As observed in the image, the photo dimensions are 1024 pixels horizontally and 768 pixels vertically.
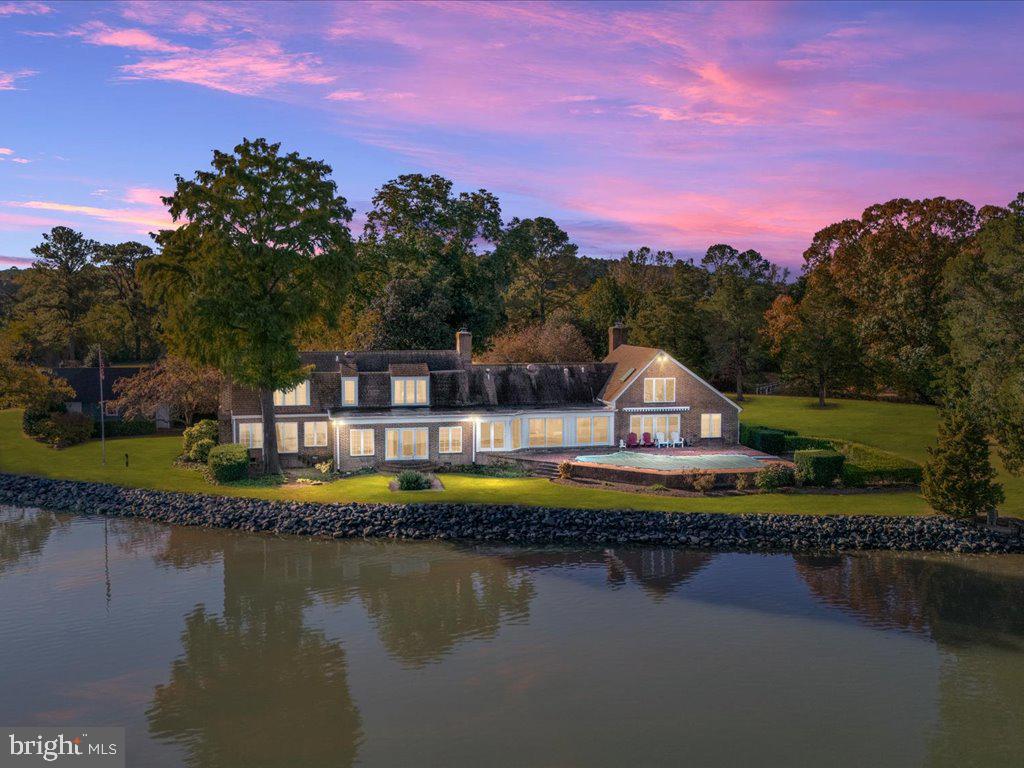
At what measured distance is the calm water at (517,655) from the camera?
16328 mm

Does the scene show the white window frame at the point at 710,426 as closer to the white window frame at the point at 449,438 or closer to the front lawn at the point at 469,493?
the front lawn at the point at 469,493

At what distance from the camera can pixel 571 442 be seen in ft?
143

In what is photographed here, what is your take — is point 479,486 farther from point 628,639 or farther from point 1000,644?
point 1000,644

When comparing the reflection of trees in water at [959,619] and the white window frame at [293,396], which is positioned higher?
the white window frame at [293,396]

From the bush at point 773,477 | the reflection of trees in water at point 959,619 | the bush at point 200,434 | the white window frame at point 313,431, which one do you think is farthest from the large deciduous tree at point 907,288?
the bush at point 200,434

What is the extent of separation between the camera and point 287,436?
41.2 m

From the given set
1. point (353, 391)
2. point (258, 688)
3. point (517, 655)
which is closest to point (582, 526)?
point (517, 655)

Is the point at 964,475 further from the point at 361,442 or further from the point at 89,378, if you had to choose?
the point at 89,378

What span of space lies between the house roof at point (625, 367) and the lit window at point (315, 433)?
15.4 metres

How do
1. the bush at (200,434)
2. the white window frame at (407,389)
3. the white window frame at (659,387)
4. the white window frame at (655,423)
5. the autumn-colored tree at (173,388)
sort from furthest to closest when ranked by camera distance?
the autumn-colored tree at (173,388) < the white window frame at (655,423) < the white window frame at (659,387) < the bush at (200,434) < the white window frame at (407,389)

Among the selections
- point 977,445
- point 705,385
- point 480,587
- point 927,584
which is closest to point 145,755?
point 480,587

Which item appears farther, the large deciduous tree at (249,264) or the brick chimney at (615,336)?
the brick chimney at (615,336)

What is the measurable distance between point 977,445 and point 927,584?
773 cm

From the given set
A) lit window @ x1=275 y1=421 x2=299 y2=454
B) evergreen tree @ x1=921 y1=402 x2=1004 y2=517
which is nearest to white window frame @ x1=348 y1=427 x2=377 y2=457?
lit window @ x1=275 y1=421 x2=299 y2=454
